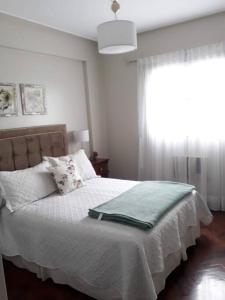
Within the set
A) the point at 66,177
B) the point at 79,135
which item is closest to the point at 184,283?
the point at 66,177

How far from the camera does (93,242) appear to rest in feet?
6.16

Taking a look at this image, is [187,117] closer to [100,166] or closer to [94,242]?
[100,166]

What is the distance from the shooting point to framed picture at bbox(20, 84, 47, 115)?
3207 mm

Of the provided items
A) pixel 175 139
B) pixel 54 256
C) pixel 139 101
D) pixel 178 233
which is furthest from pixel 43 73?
pixel 178 233

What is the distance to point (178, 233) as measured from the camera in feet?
7.14

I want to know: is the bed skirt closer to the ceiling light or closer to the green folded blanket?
the green folded blanket

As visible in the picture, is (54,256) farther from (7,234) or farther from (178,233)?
(178,233)

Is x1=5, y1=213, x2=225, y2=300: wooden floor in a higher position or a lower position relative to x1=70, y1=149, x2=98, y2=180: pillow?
lower

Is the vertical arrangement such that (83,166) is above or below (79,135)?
below

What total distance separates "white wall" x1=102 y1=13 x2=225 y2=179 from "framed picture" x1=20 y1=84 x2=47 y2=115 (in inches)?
52.2

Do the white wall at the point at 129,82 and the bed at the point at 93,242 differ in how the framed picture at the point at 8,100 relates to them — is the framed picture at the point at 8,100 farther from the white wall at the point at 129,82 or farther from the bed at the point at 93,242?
the white wall at the point at 129,82

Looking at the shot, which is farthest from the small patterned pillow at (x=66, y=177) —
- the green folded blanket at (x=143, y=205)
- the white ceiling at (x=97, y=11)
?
the white ceiling at (x=97, y=11)

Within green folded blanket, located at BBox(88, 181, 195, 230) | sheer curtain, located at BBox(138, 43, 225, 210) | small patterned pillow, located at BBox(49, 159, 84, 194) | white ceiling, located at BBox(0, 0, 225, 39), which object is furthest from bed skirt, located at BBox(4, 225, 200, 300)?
white ceiling, located at BBox(0, 0, 225, 39)

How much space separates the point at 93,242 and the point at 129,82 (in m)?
2.87
